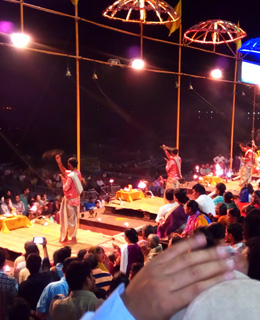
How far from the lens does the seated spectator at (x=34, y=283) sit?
13.7 feet

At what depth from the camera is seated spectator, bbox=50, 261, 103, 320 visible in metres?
3.17

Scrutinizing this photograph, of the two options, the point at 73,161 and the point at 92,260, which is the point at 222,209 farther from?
the point at 73,161

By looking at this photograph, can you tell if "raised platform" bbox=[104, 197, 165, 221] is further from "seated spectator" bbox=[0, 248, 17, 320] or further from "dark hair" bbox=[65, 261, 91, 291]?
"dark hair" bbox=[65, 261, 91, 291]

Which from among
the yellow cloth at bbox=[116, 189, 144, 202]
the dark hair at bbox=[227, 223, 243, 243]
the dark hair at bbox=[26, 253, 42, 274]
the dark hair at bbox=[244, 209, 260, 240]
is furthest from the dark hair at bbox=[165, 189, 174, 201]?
the yellow cloth at bbox=[116, 189, 144, 202]

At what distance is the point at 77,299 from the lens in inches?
128

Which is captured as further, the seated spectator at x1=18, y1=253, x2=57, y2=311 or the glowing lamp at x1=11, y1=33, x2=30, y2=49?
the glowing lamp at x1=11, y1=33, x2=30, y2=49

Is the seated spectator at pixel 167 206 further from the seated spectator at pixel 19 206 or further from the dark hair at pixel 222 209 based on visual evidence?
the seated spectator at pixel 19 206

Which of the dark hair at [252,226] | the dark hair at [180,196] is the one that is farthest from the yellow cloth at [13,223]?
the dark hair at [252,226]

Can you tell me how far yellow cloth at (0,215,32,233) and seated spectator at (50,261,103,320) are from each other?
5.90 meters

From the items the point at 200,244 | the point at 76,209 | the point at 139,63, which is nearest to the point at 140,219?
the point at 76,209

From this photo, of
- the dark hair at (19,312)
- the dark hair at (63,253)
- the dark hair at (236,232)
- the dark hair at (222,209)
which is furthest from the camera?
the dark hair at (222,209)

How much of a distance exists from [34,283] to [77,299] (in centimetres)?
118

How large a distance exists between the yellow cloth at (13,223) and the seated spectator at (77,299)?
5896mm

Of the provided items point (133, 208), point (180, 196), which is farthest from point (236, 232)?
point (133, 208)
